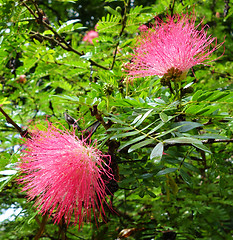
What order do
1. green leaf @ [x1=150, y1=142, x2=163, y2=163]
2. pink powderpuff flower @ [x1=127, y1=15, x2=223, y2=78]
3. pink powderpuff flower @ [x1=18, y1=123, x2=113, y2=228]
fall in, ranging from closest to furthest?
1. green leaf @ [x1=150, y1=142, x2=163, y2=163]
2. pink powderpuff flower @ [x1=18, y1=123, x2=113, y2=228]
3. pink powderpuff flower @ [x1=127, y1=15, x2=223, y2=78]

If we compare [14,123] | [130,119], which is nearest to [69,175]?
[130,119]

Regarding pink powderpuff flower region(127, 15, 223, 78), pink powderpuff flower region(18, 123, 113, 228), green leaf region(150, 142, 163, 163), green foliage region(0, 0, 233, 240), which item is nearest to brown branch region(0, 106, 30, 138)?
green foliage region(0, 0, 233, 240)

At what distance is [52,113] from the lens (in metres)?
1.89

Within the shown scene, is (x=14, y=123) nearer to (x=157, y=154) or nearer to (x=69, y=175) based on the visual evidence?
(x=69, y=175)

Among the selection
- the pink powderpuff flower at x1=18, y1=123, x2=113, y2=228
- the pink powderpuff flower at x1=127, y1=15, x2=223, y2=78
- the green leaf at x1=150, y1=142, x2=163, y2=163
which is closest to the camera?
the green leaf at x1=150, y1=142, x2=163, y2=163

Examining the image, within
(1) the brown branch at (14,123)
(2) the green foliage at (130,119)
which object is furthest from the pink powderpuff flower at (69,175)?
(1) the brown branch at (14,123)

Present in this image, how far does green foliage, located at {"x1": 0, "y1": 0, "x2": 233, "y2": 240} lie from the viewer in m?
1.02

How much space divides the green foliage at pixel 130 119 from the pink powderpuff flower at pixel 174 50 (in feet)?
0.28

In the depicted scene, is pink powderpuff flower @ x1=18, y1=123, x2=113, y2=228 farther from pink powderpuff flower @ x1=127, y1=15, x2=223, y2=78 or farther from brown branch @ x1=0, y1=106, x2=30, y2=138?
pink powderpuff flower @ x1=127, y1=15, x2=223, y2=78

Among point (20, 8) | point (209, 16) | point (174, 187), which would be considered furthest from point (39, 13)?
point (209, 16)

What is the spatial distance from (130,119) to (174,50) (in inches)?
15.7

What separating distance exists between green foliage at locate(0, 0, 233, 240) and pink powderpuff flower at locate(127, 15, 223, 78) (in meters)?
0.09

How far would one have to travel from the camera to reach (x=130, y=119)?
1.00m

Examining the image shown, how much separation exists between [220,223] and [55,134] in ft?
5.11
